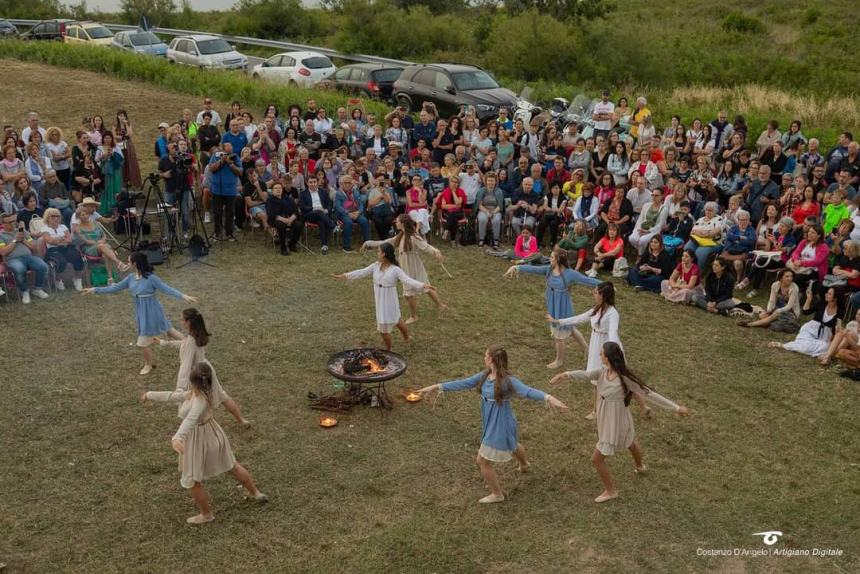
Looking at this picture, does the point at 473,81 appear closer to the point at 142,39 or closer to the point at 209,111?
the point at 209,111

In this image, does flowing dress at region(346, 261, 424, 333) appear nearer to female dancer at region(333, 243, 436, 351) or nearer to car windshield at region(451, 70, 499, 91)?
female dancer at region(333, 243, 436, 351)

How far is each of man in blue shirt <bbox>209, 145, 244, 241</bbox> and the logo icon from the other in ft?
35.6

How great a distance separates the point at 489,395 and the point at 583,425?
7.40 feet

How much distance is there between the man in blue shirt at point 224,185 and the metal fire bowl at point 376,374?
6.57m

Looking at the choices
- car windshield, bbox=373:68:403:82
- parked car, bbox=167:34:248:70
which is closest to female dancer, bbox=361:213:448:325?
car windshield, bbox=373:68:403:82

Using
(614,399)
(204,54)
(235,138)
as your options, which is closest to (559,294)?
(614,399)

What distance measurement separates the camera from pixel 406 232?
40.2 ft

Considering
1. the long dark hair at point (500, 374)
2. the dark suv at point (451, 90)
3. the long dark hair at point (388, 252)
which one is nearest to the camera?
the long dark hair at point (500, 374)

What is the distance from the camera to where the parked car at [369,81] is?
2462 centimetres

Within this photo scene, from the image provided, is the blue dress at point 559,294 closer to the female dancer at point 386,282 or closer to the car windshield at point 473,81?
the female dancer at point 386,282

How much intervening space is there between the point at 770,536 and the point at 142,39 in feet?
96.8

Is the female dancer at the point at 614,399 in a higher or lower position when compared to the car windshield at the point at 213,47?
lower

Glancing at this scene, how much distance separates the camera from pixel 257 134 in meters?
17.2

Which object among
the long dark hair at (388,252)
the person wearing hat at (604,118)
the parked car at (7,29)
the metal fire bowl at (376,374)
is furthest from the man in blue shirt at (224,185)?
the parked car at (7,29)
